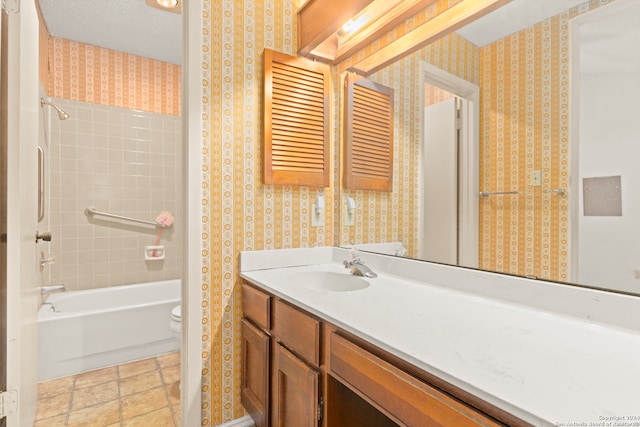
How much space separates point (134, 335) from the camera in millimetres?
2404

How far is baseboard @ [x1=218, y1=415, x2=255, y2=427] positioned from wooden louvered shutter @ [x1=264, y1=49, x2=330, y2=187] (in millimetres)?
1170

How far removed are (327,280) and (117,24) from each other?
2.55m

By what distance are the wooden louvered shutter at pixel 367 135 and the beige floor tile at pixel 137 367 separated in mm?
1907

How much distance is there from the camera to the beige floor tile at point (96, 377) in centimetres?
210

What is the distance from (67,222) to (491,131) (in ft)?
10.3

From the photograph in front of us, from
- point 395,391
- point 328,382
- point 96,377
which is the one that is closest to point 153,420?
point 96,377

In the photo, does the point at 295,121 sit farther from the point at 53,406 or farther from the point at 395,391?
the point at 53,406

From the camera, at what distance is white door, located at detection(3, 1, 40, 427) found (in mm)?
1147

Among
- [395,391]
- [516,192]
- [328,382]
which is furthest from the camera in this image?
[516,192]

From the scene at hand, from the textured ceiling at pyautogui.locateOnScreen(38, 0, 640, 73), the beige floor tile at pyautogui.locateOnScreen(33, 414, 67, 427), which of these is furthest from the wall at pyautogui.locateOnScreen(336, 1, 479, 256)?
the beige floor tile at pyautogui.locateOnScreen(33, 414, 67, 427)

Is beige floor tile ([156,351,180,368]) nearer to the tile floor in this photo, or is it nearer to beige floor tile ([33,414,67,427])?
the tile floor

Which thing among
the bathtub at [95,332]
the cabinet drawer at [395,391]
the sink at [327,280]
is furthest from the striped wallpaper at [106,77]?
the cabinet drawer at [395,391]

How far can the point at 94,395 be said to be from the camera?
1958 millimetres

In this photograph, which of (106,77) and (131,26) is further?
(106,77)
